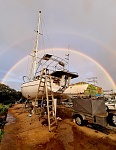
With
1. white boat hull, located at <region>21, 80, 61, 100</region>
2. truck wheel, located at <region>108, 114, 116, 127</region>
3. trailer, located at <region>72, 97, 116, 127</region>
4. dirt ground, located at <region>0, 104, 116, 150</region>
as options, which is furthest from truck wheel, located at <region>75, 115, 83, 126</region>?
white boat hull, located at <region>21, 80, 61, 100</region>

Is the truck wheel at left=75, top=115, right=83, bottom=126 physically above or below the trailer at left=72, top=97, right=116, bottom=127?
below

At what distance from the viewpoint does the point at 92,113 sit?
643cm

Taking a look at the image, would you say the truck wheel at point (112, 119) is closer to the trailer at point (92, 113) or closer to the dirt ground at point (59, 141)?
the trailer at point (92, 113)

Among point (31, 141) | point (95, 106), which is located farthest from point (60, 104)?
point (31, 141)

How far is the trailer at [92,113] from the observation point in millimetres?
6331

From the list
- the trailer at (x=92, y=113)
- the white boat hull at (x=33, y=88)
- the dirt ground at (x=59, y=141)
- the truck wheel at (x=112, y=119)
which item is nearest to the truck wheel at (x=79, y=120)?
the trailer at (x=92, y=113)

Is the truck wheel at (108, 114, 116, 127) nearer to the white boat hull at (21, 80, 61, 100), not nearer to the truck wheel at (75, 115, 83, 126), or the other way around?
the truck wheel at (75, 115, 83, 126)

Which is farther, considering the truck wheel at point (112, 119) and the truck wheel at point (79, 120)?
the truck wheel at point (79, 120)

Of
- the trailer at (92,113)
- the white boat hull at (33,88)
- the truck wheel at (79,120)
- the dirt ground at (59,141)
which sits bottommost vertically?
the dirt ground at (59,141)

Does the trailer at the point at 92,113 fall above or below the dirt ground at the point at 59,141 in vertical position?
above

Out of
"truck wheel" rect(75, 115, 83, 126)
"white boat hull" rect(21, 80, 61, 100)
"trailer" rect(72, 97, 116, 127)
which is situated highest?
"white boat hull" rect(21, 80, 61, 100)

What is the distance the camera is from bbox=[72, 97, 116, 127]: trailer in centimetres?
633

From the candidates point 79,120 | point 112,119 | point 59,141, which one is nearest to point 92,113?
point 79,120

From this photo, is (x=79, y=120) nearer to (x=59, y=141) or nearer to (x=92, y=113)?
(x=92, y=113)
